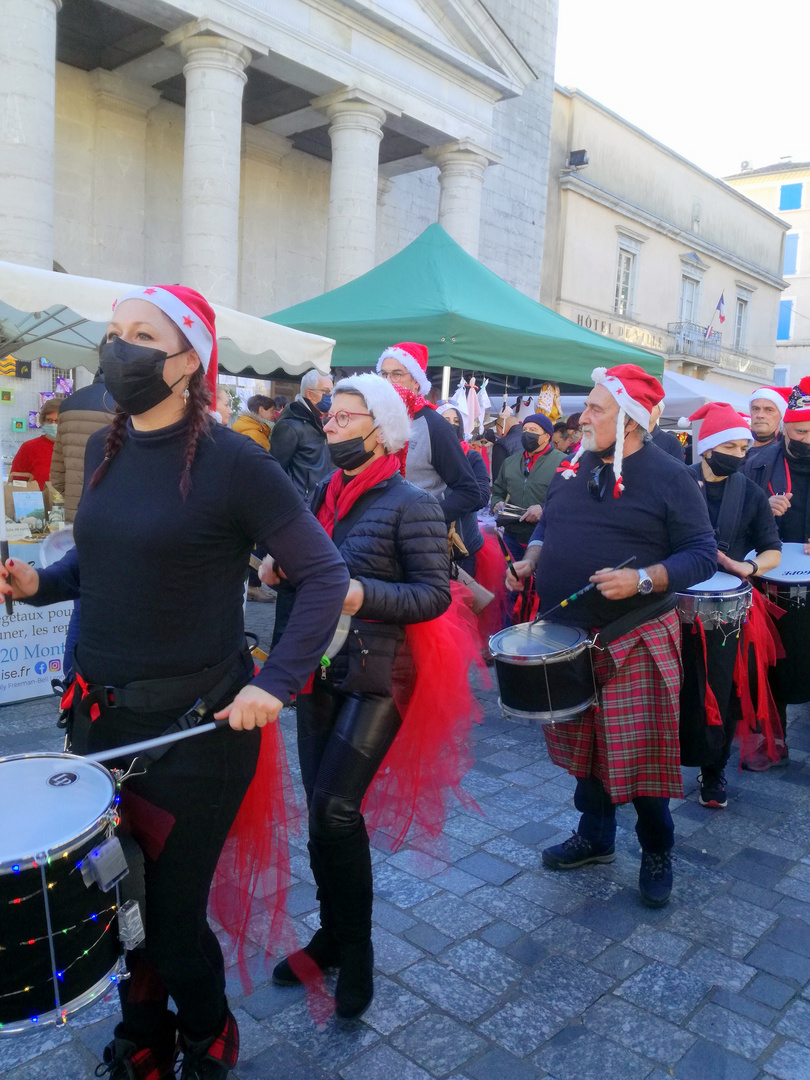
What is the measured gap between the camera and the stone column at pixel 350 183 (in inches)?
563

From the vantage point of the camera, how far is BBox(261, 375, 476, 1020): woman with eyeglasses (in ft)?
7.95

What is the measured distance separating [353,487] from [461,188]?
15.5 meters

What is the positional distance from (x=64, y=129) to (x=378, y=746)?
14.3 metres

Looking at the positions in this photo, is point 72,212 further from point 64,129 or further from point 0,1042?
point 0,1042

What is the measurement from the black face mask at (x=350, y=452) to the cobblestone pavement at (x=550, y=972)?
1497 mm

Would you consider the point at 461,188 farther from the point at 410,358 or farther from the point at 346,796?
the point at 346,796

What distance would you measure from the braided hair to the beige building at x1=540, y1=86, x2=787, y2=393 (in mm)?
24904

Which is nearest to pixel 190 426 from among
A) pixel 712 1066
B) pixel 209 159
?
pixel 712 1066

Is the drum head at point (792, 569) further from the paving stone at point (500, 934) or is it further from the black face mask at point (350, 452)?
the black face mask at point (350, 452)

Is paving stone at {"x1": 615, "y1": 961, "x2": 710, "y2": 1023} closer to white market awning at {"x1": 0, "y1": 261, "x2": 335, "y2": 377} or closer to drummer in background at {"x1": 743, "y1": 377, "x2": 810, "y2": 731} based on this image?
drummer in background at {"x1": 743, "y1": 377, "x2": 810, "y2": 731}

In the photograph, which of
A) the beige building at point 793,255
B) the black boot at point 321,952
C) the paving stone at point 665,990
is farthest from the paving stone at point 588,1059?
the beige building at point 793,255

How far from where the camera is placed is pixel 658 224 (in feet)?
96.5

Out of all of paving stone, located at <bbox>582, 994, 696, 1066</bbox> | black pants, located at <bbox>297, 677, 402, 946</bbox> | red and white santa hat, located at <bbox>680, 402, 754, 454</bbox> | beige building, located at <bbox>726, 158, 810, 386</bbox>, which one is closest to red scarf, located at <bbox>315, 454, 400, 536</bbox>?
black pants, located at <bbox>297, 677, 402, 946</bbox>

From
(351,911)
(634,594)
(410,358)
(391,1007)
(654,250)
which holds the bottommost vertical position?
(391,1007)
